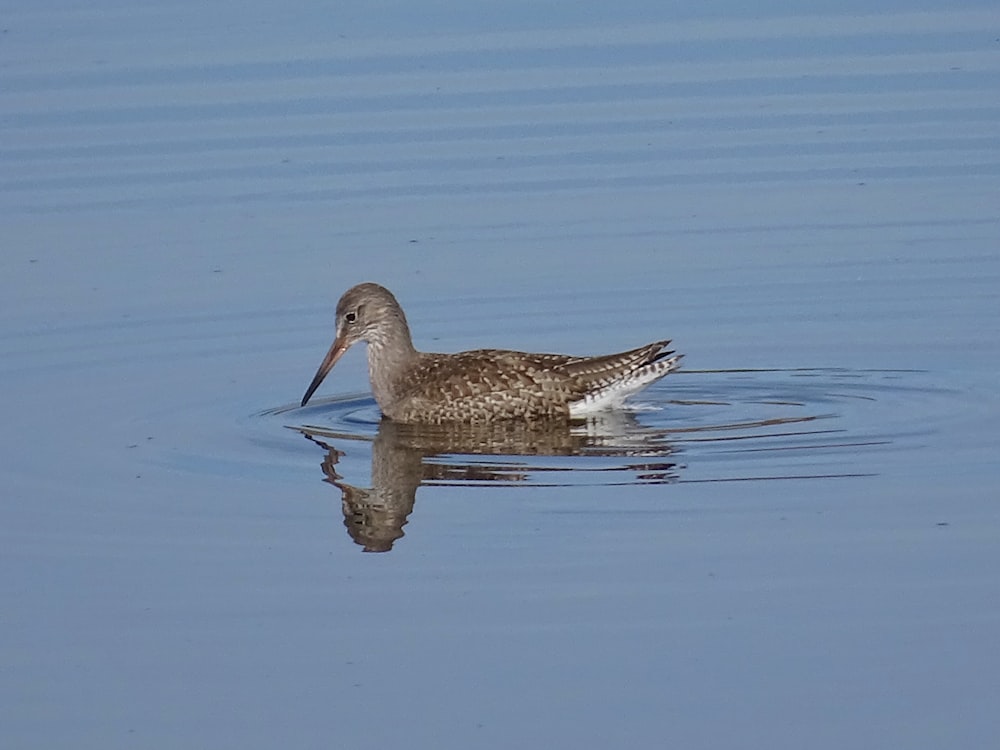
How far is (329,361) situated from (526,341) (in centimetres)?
129

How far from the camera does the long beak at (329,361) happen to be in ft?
42.0

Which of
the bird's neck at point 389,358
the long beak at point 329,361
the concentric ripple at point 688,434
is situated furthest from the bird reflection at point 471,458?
the long beak at point 329,361

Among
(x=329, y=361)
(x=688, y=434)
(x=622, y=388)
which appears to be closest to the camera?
(x=688, y=434)

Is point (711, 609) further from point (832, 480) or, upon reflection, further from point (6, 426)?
point (6, 426)

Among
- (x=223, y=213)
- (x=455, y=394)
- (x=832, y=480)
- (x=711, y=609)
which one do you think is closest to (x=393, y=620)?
(x=711, y=609)

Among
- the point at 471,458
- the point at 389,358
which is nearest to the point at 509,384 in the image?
the point at 389,358

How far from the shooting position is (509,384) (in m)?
12.6

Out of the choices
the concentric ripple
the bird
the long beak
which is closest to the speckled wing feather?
the bird

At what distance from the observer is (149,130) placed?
1866 centimetres

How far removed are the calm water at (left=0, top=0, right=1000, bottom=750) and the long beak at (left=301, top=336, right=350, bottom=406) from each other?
0.20m

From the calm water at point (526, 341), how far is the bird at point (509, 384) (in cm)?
17

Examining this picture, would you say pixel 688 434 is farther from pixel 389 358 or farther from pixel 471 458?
pixel 389 358

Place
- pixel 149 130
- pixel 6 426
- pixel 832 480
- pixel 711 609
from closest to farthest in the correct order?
pixel 711 609
pixel 832 480
pixel 6 426
pixel 149 130

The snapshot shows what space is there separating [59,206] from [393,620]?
8158 millimetres
